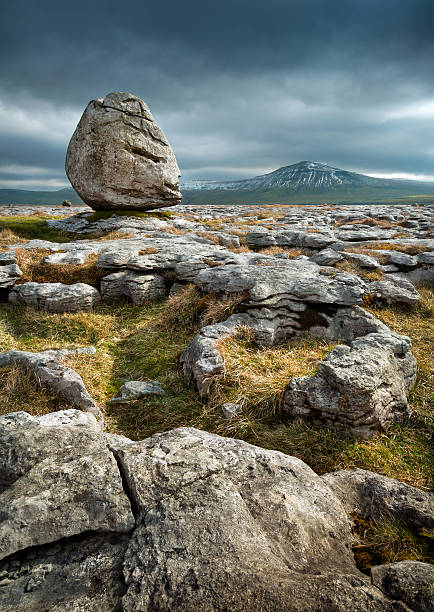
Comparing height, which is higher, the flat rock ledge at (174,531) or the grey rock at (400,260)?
the grey rock at (400,260)

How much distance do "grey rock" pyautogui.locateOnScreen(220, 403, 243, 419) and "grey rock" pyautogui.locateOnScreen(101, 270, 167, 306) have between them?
8.61 metres

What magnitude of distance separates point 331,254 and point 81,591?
17.1 m

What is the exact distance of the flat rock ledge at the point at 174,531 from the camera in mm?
2779

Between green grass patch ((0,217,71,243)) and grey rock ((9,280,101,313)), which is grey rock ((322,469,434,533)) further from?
green grass patch ((0,217,71,243))

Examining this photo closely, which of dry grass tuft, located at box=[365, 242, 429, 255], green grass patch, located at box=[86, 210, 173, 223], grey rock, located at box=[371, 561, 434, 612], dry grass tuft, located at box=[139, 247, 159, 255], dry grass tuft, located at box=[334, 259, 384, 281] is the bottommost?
grey rock, located at box=[371, 561, 434, 612]

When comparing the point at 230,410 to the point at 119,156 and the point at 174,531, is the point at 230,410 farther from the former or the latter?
the point at 119,156

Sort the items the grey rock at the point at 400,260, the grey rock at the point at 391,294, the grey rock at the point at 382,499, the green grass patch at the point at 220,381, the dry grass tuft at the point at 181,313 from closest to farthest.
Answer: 1. the grey rock at the point at 382,499
2. the green grass patch at the point at 220,381
3. the dry grass tuft at the point at 181,313
4. the grey rock at the point at 391,294
5. the grey rock at the point at 400,260

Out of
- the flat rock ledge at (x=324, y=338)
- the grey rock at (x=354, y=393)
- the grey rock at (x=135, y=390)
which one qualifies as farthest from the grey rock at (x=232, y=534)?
the grey rock at (x=135, y=390)

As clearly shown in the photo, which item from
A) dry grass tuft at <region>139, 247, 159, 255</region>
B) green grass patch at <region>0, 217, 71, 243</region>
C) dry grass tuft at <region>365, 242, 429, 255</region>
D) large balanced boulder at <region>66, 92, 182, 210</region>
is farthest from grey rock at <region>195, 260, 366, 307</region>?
large balanced boulder at <region>66, 92, 182, 210</region>

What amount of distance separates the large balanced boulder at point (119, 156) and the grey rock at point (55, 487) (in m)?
28.8

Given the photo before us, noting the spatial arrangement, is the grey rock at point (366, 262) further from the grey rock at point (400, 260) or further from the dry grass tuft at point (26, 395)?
the dry grass tuft at point (26, 395)

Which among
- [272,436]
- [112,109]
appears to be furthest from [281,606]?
[112,109]

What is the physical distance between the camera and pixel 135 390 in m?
8.47

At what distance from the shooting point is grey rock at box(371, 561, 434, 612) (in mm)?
2760
